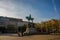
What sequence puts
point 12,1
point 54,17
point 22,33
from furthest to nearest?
point 22,33 → point 54,17 → point 12,1

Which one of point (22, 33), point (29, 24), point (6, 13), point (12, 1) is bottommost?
point (22, 33)

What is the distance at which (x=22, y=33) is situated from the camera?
9461 mm

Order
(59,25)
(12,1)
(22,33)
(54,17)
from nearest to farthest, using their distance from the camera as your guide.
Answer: (12,1), (54,17), (59,25), (22,33)

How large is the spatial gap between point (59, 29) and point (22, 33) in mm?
2491

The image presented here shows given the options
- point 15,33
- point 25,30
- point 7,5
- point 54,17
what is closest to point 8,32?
point 15,33

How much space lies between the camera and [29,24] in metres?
9.52

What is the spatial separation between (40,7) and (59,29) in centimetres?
249

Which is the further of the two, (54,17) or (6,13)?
(54,17)

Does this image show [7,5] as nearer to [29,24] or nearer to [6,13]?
[6,13]

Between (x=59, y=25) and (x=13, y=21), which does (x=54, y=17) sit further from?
(x=13, y=21)

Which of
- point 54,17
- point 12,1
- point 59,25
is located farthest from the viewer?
point 59,25

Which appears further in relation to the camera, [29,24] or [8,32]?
[29,24]

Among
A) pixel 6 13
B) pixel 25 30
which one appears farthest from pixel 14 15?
pixel 25 30

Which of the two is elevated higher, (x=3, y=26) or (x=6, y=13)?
(x=6, y=13)
